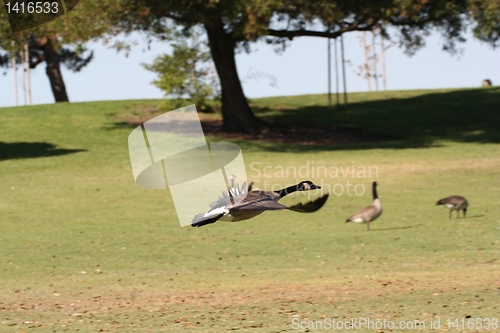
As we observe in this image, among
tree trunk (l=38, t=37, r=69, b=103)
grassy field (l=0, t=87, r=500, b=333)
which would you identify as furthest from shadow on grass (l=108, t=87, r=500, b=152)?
tree trunk (l=38, t=37, r=69, b=103)

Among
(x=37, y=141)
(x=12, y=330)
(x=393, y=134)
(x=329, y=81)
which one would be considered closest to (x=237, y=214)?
(x=12, y=330)

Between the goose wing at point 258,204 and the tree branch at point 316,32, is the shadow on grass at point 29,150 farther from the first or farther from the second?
the goose wing at point 258,204

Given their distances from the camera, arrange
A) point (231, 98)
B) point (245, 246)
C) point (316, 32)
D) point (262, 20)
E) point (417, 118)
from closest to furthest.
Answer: point (245, 246), point (262, 20), point (316, 32), point (231, 98), point (417, 118)

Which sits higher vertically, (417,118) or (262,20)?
(262,20)

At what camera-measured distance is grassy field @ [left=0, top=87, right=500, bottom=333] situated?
9.68 meters

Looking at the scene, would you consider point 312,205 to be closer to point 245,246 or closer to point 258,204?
point 258,204

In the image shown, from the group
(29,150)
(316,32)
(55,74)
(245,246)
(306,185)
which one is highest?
(316,32)

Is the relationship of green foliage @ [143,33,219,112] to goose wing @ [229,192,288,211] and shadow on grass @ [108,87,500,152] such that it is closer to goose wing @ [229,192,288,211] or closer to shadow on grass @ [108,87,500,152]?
shadow on grass @ [108,87,500,152]

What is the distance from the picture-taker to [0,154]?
87.0 feet

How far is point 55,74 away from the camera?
45.9 meters

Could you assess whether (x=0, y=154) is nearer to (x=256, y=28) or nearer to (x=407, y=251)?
(x=256, y=28)

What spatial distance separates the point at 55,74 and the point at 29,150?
1946 centimetres

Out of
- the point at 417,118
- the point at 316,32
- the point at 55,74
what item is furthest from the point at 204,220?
the point at 55,74

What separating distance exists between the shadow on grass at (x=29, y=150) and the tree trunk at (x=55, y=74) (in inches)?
691
